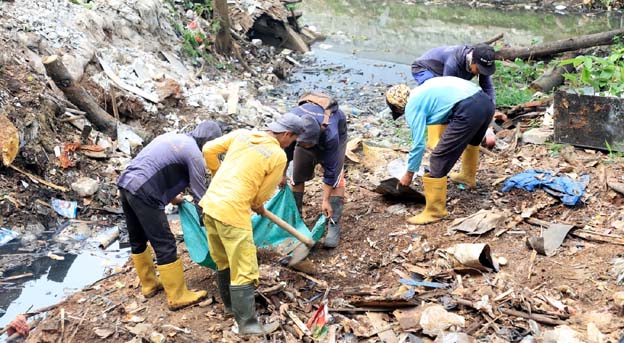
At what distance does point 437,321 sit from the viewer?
4.05 m

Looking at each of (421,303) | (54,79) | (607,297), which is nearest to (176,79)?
(54,79)

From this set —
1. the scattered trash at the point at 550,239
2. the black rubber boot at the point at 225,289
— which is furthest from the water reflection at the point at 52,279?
the scattered trash at the point at 550,239

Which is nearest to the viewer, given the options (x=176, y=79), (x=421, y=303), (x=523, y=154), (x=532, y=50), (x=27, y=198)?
(x=421, y=303)

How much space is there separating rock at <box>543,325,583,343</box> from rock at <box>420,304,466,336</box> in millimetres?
539

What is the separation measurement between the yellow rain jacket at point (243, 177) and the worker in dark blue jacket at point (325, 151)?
0.57 m

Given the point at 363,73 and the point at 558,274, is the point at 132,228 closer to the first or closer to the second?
the point at 558,274

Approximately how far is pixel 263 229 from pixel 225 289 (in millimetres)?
787

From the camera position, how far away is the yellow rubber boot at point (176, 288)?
451 centimetres

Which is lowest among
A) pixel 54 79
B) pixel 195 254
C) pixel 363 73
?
pixel 363 73

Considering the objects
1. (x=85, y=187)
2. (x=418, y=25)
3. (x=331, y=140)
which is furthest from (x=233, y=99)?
(x=418, y=25)

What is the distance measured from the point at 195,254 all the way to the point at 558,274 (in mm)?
2751

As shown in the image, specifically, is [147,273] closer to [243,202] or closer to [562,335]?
[243,202]

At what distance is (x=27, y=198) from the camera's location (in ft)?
20.2

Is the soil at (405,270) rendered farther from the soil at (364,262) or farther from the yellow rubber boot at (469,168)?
the yellow rubber boot at (469,168)
